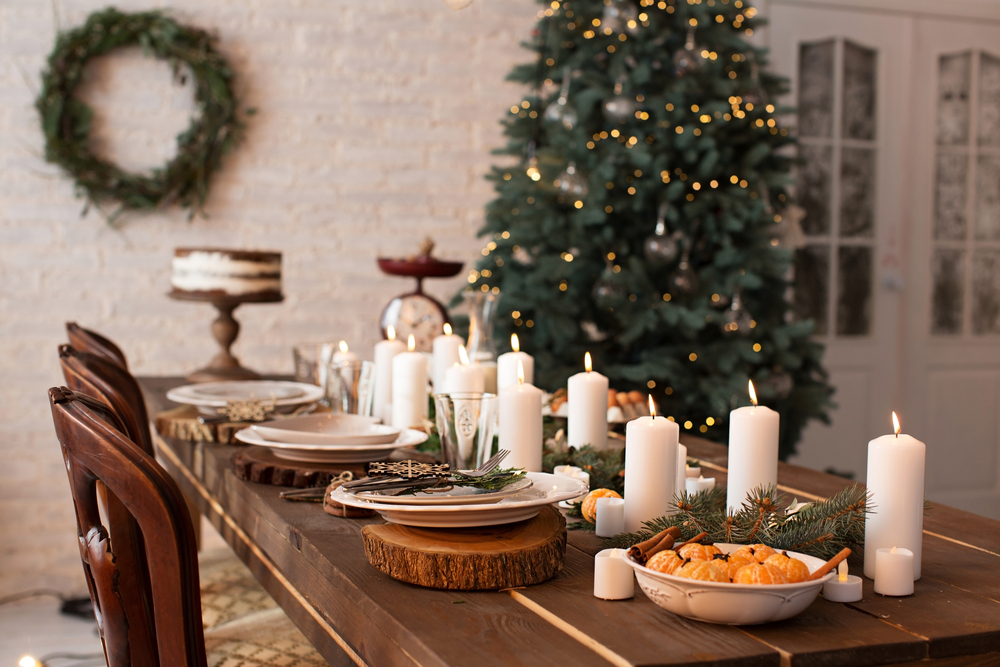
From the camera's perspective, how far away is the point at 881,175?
159 inches

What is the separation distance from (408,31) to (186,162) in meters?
0.99

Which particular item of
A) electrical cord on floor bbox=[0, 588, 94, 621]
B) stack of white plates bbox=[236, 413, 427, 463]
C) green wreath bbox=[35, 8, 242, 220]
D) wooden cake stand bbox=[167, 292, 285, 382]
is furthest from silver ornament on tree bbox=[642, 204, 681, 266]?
electrical cord on floor bbox=[0, 588, 94, 621]

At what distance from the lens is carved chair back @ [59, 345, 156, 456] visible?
47.4 inches

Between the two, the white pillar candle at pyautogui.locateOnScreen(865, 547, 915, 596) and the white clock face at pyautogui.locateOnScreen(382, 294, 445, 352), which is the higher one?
the white clock face at pyautogui.locateOnScreen(382, 294, 445, 352)

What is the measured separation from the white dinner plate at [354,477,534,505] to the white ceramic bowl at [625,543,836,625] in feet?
0.61

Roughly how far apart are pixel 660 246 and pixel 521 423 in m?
1.62

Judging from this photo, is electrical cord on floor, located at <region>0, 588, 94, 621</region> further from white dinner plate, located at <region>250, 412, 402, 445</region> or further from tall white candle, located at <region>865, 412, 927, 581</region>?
tall white candle, located at <region>865, 412, 927, 581</region>

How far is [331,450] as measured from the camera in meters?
1.28

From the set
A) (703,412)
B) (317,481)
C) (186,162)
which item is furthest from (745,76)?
(317,481)

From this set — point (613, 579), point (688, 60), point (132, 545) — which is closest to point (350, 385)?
point (132, 545)

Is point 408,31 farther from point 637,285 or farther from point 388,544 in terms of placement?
point 388,544

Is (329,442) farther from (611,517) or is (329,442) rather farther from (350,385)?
(611,517)

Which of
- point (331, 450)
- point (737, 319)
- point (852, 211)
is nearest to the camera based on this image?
point (331, 450)

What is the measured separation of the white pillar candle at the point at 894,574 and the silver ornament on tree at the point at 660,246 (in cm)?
189
